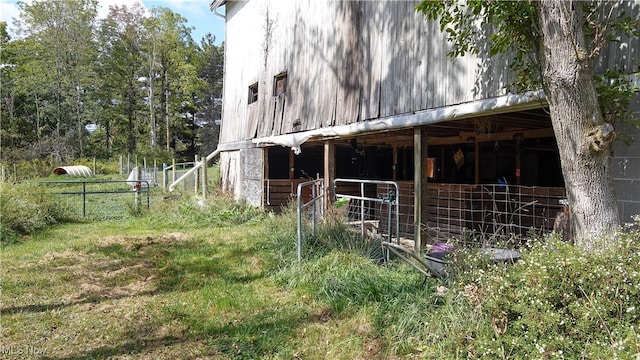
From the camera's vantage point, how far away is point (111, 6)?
28875 mm

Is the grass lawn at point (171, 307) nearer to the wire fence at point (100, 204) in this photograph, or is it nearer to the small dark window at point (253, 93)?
the wire fence at point (100, 204)

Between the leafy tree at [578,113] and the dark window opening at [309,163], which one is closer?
the leafy tree at [578,113]

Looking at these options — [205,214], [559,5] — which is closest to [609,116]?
[559,5]

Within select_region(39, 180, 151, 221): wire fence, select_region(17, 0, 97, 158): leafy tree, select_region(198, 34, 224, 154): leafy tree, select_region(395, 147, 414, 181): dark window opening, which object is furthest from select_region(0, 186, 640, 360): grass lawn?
select_region(198, 34, 224, 154): leafy tree

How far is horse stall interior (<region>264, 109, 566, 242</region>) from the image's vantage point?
624 centimetres

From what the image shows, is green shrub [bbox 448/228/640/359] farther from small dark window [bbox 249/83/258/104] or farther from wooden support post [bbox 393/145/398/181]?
small dark window [bbox 249/83/258/104]

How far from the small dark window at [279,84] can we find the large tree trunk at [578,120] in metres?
6.65

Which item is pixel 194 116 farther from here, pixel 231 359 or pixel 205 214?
pixel 231 359

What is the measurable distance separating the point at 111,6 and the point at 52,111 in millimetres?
8930

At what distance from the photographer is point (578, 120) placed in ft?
9.60

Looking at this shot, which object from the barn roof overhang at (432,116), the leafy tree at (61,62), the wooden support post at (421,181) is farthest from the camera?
the leafy tree at (61,62)

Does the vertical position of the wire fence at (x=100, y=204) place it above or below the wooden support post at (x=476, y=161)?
below

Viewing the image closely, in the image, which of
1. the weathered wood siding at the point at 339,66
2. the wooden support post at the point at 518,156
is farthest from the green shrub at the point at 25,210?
the wooden support post at the point at 518,156

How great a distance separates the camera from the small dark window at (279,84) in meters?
9.13
